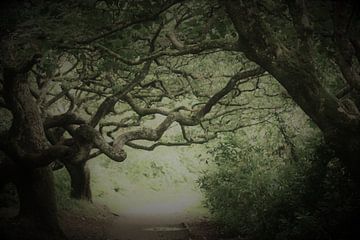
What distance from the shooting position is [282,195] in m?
8.63

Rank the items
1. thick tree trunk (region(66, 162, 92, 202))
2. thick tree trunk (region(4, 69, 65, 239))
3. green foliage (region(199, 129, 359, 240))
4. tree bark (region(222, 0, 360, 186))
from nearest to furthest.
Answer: tree bark (region(222, 0, 360, 186)) < green foliage (region(199, 129, 359, 240)) < thick tree trunk (region(4, 69, 65, 239)) < thick tree trunk (region(66, 162, 92, 202))

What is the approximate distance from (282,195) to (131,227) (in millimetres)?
7637

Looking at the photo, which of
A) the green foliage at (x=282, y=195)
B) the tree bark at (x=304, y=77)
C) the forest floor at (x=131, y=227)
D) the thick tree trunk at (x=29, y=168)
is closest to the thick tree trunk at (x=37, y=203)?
the thick tree trunk at (x=29, y=168)

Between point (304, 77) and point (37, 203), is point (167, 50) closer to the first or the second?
point (304, 77)

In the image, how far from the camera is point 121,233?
13.2 metres

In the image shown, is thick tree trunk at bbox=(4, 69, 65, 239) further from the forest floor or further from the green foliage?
the green foliage

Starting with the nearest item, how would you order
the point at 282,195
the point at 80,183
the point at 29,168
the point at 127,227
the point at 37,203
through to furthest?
the point at 282,195, the point at 29,168, the point at 37,203, the point at 127,227, the point at 80,183

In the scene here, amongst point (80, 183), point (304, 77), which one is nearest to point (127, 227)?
point (80, 183)

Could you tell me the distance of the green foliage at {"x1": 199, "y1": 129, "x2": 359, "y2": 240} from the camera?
6793 mm

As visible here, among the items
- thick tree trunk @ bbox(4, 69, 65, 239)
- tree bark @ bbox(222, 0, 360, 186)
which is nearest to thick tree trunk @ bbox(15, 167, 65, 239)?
thick tree trunk @ bbox(4, 69, 65, 239)

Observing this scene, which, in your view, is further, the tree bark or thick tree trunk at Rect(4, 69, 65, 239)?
thick tree trunk at Rect(4, 69, 65, 239)

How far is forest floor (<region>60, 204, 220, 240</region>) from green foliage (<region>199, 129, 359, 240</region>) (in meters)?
1.00

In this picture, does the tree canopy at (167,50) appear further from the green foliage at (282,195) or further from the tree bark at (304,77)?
the green foliage at (282,195)

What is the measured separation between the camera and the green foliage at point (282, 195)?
6.79 metres
